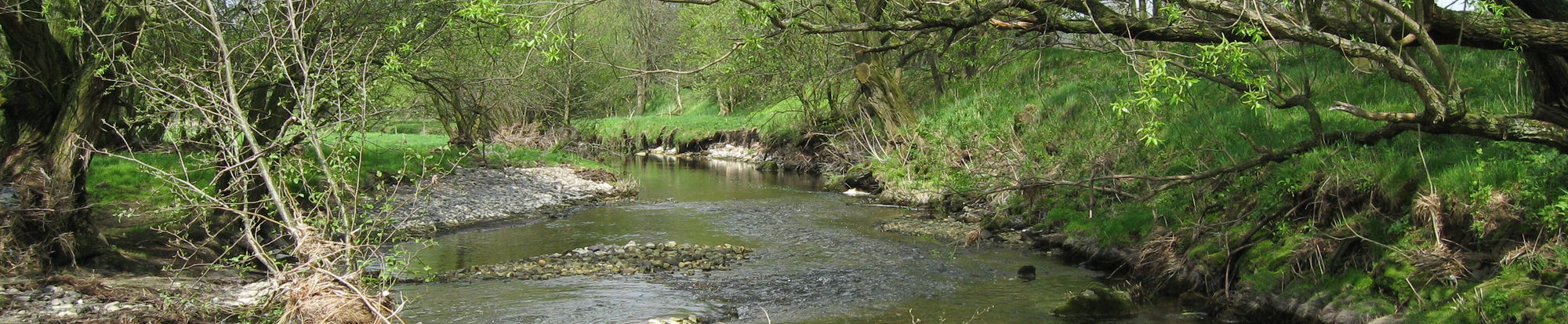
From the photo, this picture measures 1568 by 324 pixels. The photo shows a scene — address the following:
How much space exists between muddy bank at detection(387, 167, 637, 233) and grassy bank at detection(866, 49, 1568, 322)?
902 cm

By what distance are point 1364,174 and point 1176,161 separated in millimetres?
4127

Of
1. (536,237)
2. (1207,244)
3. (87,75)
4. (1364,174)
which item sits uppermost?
(87,75)

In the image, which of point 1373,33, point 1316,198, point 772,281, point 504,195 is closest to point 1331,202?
point 1316,198

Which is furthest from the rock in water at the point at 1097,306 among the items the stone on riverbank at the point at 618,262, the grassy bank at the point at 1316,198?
the stone on riverbank at the point at 618,262

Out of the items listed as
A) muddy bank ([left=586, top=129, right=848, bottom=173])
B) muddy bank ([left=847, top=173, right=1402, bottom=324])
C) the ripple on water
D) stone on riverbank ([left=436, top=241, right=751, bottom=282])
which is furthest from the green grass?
the ripple on water

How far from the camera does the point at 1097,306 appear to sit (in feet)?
34.1

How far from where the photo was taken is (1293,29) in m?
8.20

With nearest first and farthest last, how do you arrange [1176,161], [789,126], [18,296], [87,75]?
[18,296], [87,75], [1176,161], [789,126]

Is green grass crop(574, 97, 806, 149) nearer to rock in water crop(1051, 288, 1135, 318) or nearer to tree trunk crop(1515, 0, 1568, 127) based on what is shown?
rock in water crop(1051, 288, 1135, 318)

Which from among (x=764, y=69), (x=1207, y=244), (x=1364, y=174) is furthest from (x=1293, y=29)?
(x=764, y=69)

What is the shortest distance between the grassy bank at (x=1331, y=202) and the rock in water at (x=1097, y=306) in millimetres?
1264

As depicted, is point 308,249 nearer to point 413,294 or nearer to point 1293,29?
point 413,294

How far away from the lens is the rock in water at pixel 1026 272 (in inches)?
494

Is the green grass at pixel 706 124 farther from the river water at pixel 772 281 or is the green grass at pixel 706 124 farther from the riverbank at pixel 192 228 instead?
the river water at pixel 772 281
